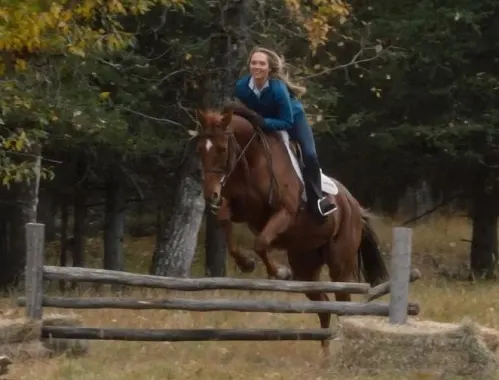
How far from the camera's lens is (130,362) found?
1036cm

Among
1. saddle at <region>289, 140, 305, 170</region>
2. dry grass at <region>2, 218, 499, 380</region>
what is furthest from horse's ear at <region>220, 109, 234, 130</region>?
dry grass at <region>2, 218, 499, 380</region>

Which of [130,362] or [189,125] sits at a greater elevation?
[189,125]

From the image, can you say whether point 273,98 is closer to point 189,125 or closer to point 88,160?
point 189,125

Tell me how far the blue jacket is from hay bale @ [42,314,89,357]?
2.52 meters

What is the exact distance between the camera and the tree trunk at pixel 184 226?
18.0 m

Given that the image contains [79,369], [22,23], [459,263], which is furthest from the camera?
[459,263]

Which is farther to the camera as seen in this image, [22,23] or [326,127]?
[326,127]

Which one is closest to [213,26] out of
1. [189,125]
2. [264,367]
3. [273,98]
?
[189,125]

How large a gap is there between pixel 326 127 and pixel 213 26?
2593 mm

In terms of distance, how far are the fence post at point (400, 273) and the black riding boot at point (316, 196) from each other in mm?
1433

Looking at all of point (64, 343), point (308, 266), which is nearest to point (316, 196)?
point (308, 266)

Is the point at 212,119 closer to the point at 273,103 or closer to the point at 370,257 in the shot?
the point at 273,103

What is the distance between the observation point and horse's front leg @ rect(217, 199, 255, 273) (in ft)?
→ 34.0

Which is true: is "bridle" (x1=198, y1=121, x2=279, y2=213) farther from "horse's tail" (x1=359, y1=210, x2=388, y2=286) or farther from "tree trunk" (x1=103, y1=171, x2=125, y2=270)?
"tree trunk" (x1=103, y1=171, x2=125, y2=270)
